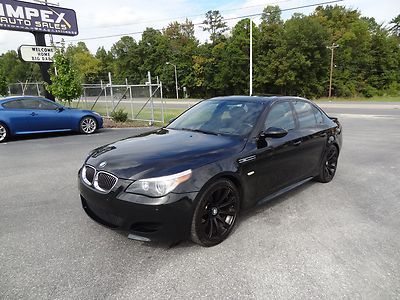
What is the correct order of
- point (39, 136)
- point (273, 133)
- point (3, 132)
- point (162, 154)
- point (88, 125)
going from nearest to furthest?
point (162, 154) < point (273, 133) < point (3, 132) < point (39, 136) < point (88, 125)

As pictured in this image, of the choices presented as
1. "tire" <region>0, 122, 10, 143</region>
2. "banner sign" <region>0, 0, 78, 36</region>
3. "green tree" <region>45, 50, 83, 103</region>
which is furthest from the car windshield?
"banner sign" <region>0, 0, 78, 36</region>

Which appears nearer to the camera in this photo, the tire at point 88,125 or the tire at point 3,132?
the tire at point 3,132

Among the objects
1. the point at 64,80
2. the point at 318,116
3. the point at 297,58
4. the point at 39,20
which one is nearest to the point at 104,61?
the point at 297,58

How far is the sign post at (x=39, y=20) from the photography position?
500 inches

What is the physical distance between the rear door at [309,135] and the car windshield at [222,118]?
83 cm

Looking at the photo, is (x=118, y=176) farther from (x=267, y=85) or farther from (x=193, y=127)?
(x=267, y=85)

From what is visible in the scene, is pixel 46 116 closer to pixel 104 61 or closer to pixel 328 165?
pixel 328 165

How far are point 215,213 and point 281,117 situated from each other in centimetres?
174

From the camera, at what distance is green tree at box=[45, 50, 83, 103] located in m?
12.3

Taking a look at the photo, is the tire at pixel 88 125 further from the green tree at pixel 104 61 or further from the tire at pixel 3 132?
the green tree at pixel 104 61

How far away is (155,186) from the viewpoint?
2.63 metres

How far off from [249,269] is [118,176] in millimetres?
1480

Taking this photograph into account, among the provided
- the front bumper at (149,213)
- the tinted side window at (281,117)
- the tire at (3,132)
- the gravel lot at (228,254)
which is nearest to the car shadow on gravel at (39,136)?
the tire at (3,132)

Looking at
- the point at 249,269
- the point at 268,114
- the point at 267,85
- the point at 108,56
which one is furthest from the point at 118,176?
the point at 108,56
